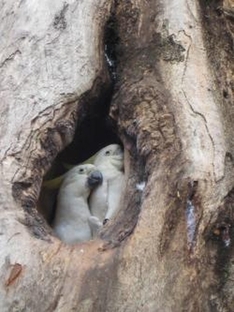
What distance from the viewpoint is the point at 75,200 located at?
2195 millimetres

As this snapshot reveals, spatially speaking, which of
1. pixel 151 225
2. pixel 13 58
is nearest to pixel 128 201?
pixel 151 225

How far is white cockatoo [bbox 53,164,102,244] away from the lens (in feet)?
7.06

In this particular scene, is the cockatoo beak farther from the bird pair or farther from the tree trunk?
the tree trunk

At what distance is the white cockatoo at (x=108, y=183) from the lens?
2.16 meters

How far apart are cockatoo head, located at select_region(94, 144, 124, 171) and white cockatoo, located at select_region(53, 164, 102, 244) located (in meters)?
0.03

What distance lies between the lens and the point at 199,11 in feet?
7.65

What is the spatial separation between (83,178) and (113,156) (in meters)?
0.09

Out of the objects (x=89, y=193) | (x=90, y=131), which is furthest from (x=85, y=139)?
(x=89, y=193)

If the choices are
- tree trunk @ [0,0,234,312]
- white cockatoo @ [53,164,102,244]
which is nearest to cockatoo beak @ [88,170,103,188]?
white cockatoo @ [53,164,102,244]

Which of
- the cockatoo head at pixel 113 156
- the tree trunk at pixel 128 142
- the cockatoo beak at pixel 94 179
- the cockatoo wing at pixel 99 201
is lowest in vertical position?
the cockatoo wing at pixel 99 201

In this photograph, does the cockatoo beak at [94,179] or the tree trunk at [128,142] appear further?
the cockatoo beak at [94,179]

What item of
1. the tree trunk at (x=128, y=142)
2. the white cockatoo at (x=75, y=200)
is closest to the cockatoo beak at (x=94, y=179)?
the white cockatoo at (x=75, y=200)

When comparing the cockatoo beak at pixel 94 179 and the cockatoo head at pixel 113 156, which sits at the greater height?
the cockatoo head at pixel 113 156

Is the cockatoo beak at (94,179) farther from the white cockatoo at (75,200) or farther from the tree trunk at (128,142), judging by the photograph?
the tree trunk at (128,142)
